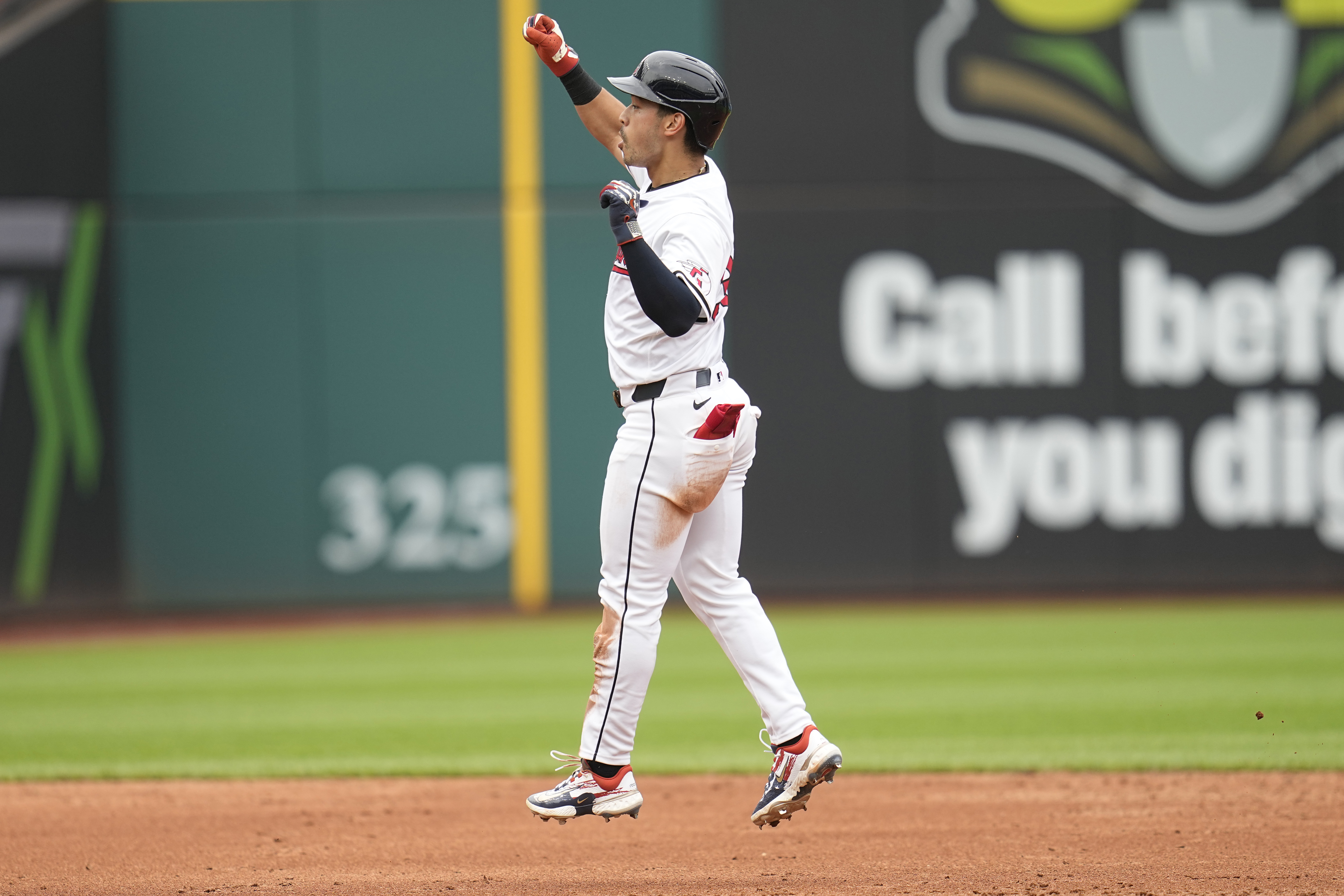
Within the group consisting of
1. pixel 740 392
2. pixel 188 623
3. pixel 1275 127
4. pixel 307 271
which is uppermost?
pixel 1275 127

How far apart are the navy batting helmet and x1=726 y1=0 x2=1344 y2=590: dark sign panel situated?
6161 mm

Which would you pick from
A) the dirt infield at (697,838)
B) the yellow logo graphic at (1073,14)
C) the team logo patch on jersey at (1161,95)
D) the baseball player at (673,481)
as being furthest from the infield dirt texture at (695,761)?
the yellow logo graphic at (1073,14)

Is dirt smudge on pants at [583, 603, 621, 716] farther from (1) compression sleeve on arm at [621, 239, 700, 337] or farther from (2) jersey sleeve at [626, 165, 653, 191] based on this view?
(2) jersey sleeve at [626, 165, 653, 191]

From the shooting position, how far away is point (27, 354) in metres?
9.20

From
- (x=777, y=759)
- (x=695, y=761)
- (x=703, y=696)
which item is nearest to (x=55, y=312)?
(x=703, y=696)

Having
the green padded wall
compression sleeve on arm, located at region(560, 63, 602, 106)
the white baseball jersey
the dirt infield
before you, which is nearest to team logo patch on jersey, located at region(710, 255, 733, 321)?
the white baseball jersey

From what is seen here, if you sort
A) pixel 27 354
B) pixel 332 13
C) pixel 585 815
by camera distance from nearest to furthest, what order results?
pixel 585 815
pixel 27 354
pixel 332 13

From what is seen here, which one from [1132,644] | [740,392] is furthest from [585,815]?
[1132,644]

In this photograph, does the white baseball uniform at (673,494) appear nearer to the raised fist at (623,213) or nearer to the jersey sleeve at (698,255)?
the jersey sleeve at (698,255)

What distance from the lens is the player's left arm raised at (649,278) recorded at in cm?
342

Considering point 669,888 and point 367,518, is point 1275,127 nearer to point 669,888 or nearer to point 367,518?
point 367,518

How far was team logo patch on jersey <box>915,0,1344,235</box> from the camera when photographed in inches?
388

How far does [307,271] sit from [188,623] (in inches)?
95.4

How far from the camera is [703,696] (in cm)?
662
